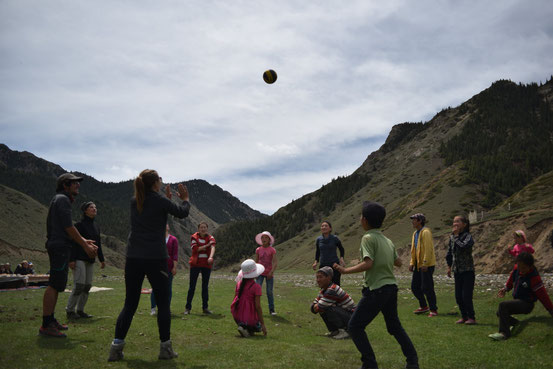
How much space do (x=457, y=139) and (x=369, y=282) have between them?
13515 cm

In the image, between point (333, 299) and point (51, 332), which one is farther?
point (333, 299)

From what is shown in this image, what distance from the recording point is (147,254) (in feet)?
20.2

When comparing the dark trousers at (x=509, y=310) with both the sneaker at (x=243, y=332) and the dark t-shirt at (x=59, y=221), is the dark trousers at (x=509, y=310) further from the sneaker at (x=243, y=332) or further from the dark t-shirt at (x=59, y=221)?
the dark t-shirt at (x=59, y=221)

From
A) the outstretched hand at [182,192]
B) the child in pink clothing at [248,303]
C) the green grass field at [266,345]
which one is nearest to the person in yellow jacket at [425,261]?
the green grass field at [266,345]

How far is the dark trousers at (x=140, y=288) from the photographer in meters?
6.17

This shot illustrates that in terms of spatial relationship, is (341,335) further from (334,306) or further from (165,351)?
(165,351)

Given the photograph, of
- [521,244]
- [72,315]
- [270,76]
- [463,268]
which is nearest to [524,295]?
[463,268]

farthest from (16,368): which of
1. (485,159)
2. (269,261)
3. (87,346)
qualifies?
(485,159)

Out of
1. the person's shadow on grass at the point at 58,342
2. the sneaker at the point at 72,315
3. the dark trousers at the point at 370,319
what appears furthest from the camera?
the sneaker at the point at 72,315

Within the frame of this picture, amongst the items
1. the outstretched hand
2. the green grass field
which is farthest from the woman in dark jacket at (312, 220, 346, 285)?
the outstretched hand

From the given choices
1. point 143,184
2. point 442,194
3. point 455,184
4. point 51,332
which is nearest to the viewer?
point 143,184

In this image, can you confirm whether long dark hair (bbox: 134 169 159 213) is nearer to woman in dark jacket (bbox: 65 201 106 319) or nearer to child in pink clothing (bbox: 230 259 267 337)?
child in pink clothing (bbox: 230 259 267 337)

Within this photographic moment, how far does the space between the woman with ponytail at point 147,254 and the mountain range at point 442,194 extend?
25.5m

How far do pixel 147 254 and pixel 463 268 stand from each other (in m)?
7.86
